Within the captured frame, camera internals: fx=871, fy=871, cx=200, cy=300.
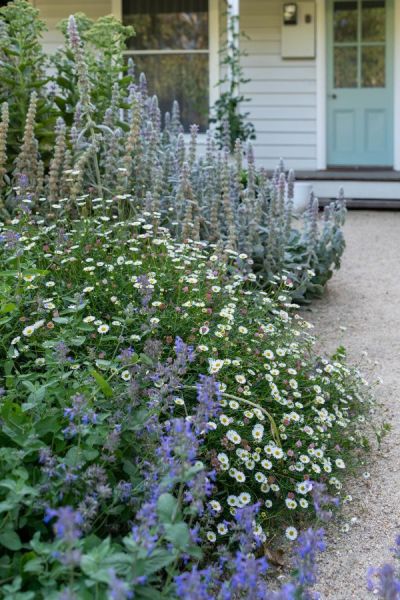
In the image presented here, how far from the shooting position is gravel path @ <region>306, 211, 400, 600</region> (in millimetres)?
2812

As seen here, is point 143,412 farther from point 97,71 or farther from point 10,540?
point 97,71

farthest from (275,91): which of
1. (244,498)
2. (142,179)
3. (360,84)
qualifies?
(244,498)

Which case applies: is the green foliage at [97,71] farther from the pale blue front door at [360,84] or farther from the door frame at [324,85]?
the pale blue front door at [360,84]

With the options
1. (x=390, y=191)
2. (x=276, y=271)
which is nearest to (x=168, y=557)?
(x=276, y=271)

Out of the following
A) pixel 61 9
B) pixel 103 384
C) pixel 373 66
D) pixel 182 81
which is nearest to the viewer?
pixel 103 384

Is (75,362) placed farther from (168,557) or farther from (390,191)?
(390,191)

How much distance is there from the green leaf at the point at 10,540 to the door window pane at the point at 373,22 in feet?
33.8

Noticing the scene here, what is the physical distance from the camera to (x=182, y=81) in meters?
11.5

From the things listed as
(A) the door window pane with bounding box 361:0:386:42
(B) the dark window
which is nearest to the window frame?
(B) the dark window

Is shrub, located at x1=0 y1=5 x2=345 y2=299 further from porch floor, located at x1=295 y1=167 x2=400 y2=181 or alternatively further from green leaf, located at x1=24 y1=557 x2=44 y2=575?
porch floor, located at x1=295 y1=167 x2=400 y2=181

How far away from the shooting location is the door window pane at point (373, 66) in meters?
11.2

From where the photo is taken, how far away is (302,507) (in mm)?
2891

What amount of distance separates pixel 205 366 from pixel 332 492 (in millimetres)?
646

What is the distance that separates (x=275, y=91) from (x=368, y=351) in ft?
23.3
